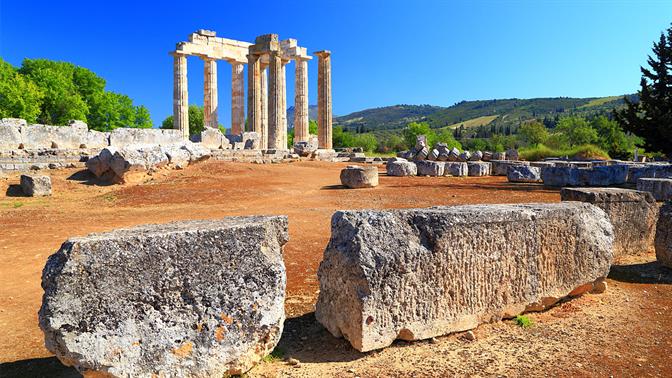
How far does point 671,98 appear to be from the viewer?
75.4ft

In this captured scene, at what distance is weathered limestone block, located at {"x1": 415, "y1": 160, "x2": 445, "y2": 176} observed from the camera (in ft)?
67.3

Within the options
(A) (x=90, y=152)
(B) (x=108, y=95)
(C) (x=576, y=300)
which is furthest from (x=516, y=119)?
(C) (x=576, y=300)

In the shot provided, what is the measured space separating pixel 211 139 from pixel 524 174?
18.4 metres

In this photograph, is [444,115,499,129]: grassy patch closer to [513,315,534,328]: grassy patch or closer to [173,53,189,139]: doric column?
[173,53,189,139]: doric column

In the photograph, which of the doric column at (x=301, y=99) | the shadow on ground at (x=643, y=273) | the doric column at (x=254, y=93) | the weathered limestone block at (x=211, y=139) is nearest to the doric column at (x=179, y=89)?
the doric column at (x=254, y=93)

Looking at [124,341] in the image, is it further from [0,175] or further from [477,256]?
[0,175]

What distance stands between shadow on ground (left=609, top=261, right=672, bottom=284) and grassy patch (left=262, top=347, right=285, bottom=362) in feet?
14.9

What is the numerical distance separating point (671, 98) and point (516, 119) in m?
108

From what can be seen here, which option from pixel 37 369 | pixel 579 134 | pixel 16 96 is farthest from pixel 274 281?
pixel 579 134

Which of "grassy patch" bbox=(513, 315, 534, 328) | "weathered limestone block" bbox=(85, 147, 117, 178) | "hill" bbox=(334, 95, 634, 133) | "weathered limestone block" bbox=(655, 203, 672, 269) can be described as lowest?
"grassy patch" bbox=(513, 315, 534, 328)

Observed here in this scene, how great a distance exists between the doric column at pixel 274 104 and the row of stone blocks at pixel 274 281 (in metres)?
26.0

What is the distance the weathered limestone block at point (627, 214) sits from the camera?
662 centimetres

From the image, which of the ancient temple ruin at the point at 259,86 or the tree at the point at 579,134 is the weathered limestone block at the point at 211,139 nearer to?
the ancient temple ruin at the point at 259,86

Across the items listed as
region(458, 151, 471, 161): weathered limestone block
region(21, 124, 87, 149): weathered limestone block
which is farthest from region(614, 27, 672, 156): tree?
region(21, 124, 87, 149): weathered limestone block
